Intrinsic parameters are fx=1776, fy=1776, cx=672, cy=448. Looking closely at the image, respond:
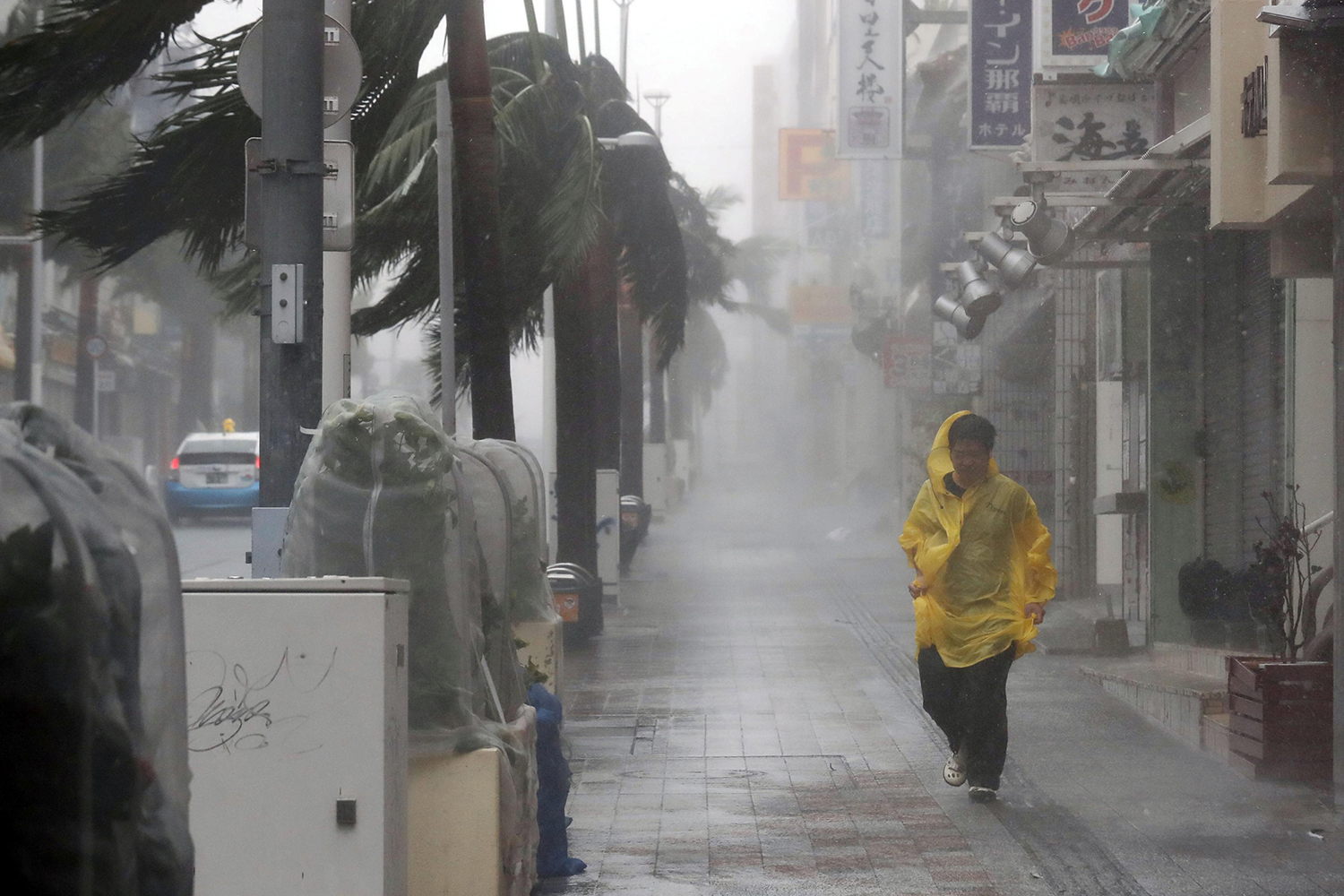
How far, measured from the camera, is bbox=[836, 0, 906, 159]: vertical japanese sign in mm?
25406

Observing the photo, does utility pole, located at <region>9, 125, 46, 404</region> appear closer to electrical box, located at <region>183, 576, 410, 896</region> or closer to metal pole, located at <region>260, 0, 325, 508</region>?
metal pole, located at <region>260, 0, 325, 508</region>

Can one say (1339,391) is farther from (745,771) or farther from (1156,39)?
Answer: (1156,39)

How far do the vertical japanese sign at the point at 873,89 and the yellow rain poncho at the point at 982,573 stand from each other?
1750 centimetres

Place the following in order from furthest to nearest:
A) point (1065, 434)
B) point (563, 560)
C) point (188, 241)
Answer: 1. point (1065, 434)
2. point (563, 560)
3. point (188, 241)

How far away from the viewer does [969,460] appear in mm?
8164

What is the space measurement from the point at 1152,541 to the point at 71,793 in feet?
38.6

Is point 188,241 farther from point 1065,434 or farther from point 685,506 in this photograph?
point 685,506

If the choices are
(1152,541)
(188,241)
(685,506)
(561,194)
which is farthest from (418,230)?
(685,506)

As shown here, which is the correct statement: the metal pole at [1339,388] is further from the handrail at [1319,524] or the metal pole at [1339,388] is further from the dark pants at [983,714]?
the handrail at [1319,524]

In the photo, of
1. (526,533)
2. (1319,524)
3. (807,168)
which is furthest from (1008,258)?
(807,168)

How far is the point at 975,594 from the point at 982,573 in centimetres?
10

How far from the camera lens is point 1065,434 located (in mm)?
19656

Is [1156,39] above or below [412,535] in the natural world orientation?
above

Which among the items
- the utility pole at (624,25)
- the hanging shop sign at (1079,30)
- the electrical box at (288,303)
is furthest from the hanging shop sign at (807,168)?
the electrical box at (288,303)
